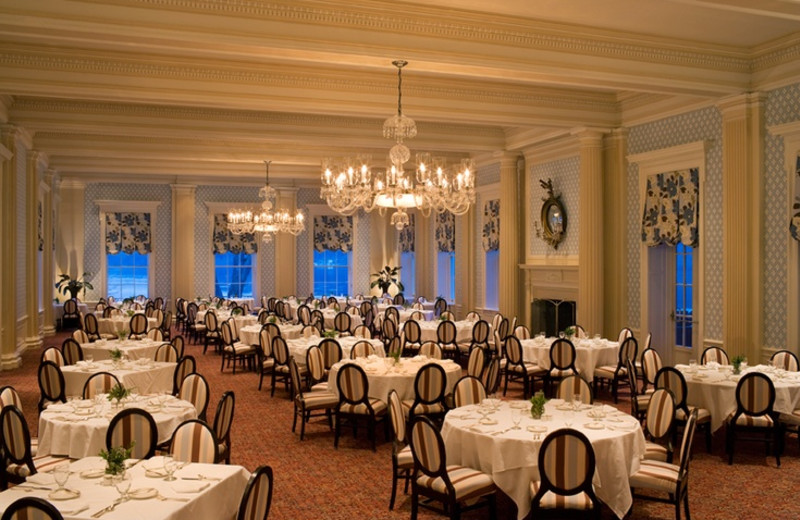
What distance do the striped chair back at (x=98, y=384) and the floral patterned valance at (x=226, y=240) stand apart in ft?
52.6

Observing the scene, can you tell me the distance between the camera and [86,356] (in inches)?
435

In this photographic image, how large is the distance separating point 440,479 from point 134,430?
230 centimetres

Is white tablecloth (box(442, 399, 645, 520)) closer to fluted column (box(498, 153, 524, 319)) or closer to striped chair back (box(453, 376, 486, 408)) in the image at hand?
striped chair back (box(453, 376, 486, 408))

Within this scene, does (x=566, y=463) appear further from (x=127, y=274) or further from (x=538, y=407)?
(x=127, y=274)

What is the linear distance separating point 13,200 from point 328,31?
27.2 feet

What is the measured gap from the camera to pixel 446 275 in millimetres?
→ 20891

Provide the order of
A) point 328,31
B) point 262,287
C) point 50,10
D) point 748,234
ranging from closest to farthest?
point 50,10, point 328,31, point 748,234, point 262,287

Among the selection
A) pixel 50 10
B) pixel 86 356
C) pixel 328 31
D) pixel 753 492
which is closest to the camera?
pixel 753 492

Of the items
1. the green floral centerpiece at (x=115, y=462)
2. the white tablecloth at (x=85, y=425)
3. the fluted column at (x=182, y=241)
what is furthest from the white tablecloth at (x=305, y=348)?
the fluted column at (x=182, y=241)

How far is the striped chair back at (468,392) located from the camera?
22.5ft

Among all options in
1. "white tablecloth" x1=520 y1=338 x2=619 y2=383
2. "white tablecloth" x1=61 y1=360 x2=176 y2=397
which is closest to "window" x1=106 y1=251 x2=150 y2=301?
"white tablecloth" x1=61 y1=360 x2=176 y2=397

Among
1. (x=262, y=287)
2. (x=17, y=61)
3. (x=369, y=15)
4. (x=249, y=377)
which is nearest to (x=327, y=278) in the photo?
(x=262, y=287)

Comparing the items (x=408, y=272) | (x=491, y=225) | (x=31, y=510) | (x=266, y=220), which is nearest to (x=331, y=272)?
(x=408, y=272)

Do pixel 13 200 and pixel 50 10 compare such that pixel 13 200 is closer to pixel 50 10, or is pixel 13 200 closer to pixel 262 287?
pixel 50 10
